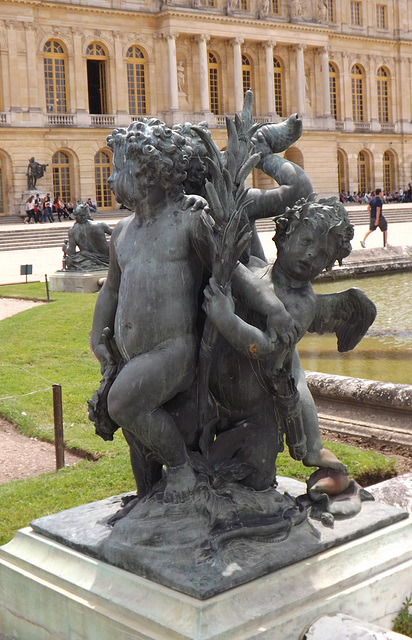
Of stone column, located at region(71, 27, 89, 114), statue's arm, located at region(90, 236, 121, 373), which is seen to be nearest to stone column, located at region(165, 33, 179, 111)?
stone column, located at region(71, 27, 89, 114)

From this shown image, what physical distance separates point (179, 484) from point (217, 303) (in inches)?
24.7

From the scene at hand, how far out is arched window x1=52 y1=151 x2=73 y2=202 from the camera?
4066 centimetres

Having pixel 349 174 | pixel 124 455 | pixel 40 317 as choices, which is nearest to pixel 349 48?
pixel 349 174

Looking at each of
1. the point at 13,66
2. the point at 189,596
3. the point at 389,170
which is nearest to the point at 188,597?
the point at 189,596

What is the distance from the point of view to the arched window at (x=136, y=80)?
43.4m

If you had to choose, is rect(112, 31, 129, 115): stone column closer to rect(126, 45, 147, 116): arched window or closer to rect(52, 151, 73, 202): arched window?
rect(126, 45, 147, 116): arched window

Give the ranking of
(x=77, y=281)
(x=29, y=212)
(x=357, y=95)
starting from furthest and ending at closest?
(x=357, y=95) < (x=29, y=212) < (x=77, y=281)

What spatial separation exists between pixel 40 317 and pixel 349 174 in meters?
43.2

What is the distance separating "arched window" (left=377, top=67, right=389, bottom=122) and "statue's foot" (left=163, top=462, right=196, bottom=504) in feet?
179

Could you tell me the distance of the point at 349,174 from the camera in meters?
52.1

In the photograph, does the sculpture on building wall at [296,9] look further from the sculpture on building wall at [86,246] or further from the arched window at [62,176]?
the sculpture on building wall at [86,246]

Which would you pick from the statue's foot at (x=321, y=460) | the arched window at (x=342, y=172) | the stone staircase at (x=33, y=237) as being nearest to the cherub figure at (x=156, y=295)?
the statue's foot at (x=321, y=460)

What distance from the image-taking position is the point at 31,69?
39062mm

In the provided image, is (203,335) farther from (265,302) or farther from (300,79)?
(300,79)
